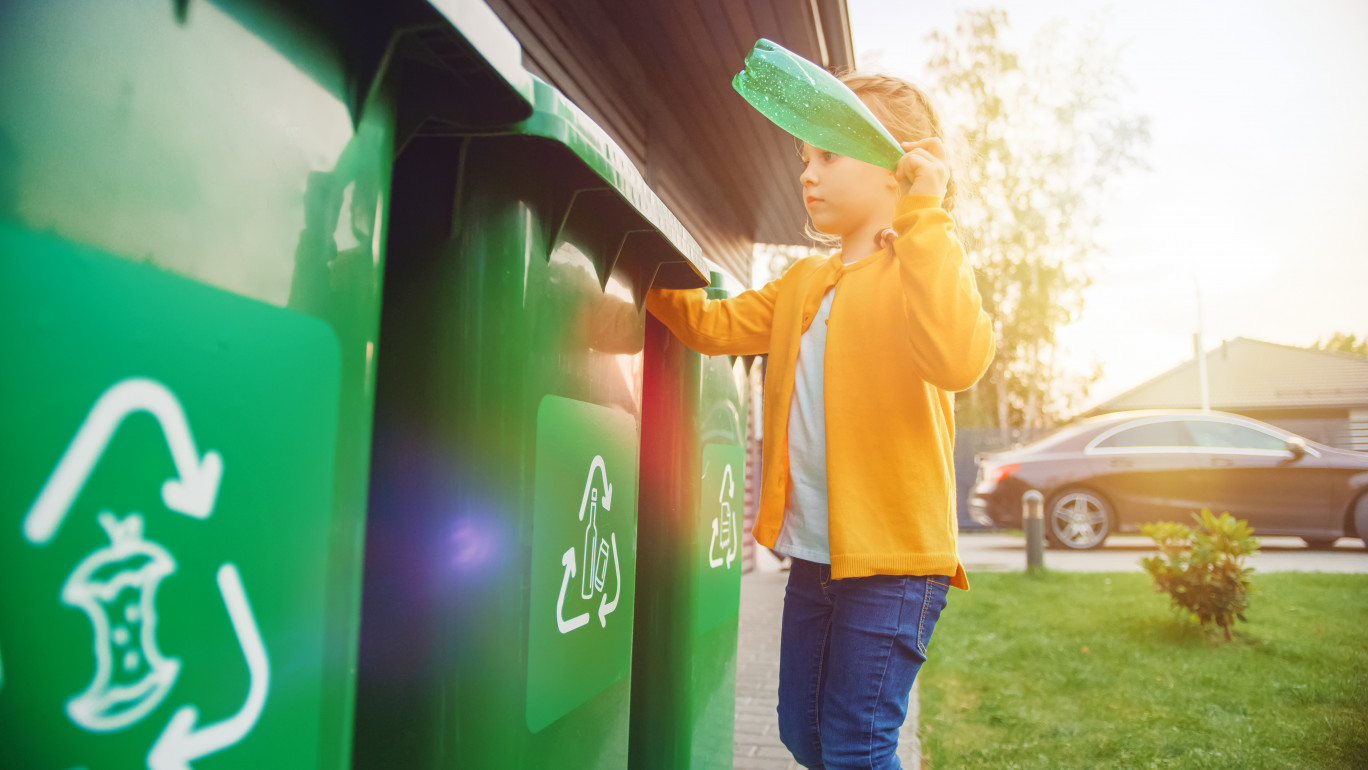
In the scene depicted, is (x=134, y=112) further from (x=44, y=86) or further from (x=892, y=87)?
(x=892, y=87)

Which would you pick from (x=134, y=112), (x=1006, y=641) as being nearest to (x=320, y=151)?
(x=134, y=112)

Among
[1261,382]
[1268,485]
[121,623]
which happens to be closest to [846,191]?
[121,623]

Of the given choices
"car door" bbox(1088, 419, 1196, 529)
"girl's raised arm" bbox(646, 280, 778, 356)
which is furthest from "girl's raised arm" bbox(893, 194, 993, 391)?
"car door" bbox(1088, 419, 1196, 529)

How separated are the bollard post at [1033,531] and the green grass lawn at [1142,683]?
92 centimetres

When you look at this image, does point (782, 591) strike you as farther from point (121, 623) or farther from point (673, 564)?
point (121, 623)

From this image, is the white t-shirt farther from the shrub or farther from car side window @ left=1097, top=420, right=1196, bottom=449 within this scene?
car side window @ left=1097, top=420, right=1196, bottom=449

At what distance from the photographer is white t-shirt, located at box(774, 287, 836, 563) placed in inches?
68.6

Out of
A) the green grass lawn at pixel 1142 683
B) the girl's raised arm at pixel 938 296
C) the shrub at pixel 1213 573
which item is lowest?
the green grass lawn at pixel 1142 683

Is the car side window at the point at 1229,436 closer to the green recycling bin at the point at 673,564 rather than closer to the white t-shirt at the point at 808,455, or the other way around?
the green recycling bin at the point at 673,564

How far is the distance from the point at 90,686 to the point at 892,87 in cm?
194

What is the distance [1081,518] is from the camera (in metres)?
8.91

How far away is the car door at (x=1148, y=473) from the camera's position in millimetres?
8602

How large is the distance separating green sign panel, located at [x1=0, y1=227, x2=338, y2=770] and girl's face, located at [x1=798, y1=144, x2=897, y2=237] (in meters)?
1.29

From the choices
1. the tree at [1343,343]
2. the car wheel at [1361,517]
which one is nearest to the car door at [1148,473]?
the car wheel at [1361,517]
